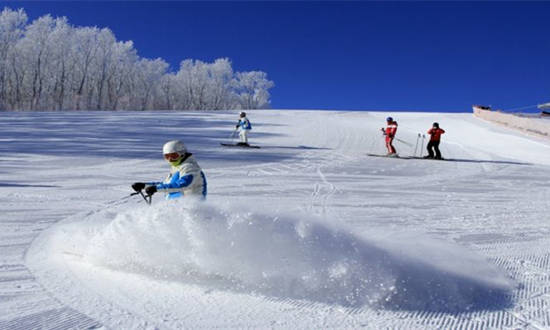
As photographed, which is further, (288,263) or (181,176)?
(181,176)

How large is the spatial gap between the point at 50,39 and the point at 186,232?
6398cm

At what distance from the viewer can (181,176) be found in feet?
14.6

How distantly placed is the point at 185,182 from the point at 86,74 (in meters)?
66.2

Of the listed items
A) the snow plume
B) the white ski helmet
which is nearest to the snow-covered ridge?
the snow plume

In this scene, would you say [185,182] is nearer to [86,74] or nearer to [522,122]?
[522,122]

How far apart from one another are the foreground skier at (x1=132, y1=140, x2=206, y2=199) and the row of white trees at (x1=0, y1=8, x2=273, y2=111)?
61.2 metres

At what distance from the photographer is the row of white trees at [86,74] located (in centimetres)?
5719

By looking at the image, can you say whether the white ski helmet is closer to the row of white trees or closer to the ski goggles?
the ski goggles

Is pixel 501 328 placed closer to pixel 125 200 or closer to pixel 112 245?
pixel 112 245

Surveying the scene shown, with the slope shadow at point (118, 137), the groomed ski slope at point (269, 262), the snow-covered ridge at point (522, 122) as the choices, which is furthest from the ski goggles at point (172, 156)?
the snow-covered ridge at point (522, 122)

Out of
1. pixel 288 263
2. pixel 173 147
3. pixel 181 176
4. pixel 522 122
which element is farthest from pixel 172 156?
pixel 522 122

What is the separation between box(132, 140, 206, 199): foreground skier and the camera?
4.41 m

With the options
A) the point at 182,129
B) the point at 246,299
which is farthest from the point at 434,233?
the point at 182,129

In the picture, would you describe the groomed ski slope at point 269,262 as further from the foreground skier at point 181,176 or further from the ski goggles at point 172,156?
the ski goggles at point 172,156
